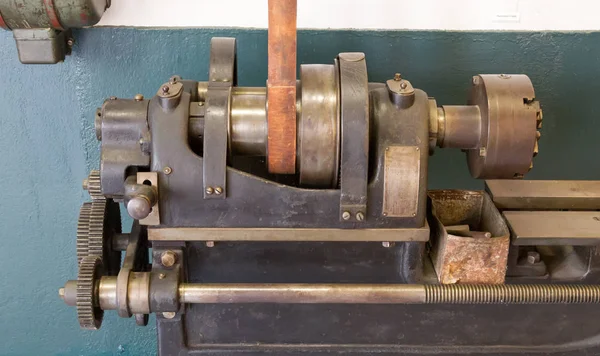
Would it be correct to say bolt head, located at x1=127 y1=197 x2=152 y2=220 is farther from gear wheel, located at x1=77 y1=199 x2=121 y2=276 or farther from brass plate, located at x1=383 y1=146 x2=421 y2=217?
brass plate, located at x1=383 y1=146 x2=421 y2=217

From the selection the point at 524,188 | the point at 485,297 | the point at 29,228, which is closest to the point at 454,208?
the point at 524,188

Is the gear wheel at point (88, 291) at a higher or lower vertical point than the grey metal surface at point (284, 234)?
lower

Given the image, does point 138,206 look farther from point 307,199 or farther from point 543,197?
point 543,197

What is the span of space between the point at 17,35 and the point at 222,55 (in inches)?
26.5

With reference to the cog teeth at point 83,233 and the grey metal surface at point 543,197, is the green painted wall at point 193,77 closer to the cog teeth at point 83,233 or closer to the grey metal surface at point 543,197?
the grey metal surface at point 543,197

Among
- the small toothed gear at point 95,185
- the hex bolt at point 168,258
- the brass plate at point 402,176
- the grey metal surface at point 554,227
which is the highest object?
the brass plate at point 402,176

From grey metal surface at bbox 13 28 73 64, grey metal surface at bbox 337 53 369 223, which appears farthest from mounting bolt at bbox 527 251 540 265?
grey metal surface at bbox 13 28 73 64

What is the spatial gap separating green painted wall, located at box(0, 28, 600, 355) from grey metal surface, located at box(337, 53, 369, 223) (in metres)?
0.59

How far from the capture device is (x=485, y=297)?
128cm

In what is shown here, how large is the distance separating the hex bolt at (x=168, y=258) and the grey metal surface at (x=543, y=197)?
0.78m

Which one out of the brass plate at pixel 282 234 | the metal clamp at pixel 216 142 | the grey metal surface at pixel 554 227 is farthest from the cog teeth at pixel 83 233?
the grey metal surface at pixel 554 227

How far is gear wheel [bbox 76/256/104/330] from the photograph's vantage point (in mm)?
1262

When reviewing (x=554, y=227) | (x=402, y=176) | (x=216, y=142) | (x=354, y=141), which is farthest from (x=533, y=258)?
(x=216, y=142)

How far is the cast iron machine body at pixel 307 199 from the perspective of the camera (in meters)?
1.23
